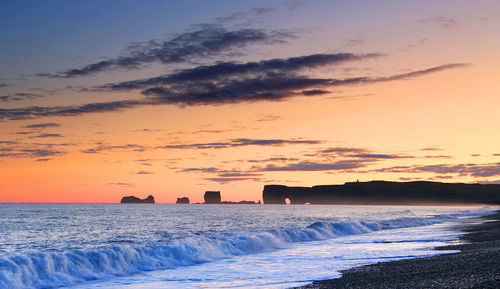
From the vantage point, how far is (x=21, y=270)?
60.6ft

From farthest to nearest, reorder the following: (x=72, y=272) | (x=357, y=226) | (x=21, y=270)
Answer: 1. (x=357, y=226)
2. (x=72, y=272)
3. (x=21, y=270)

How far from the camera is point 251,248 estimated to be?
97.5 feet

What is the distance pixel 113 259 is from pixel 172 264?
3.01 metres

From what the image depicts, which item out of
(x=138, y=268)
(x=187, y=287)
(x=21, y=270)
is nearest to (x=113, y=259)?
(x=138, y=268)

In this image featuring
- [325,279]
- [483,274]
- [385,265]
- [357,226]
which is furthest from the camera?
[357,226]

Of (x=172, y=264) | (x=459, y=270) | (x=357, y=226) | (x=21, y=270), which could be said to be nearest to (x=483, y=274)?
(x=459, y=270)

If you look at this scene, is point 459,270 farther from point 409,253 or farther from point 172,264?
point 172,264

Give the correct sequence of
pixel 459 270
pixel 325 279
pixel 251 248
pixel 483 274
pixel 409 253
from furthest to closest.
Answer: pixel 251 248, pixel 409 253, pixel 325 279, pixel 459 270, pixel 483 274

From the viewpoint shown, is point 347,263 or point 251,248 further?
point 251,248

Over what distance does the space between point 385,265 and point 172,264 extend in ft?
36.4

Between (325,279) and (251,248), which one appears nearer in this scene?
(325,279)

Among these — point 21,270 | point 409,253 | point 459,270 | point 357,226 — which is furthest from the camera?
point 357,226

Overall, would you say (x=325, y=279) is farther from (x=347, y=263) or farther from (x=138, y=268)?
(x=138, y=268)

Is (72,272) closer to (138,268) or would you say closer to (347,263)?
(138,268)
